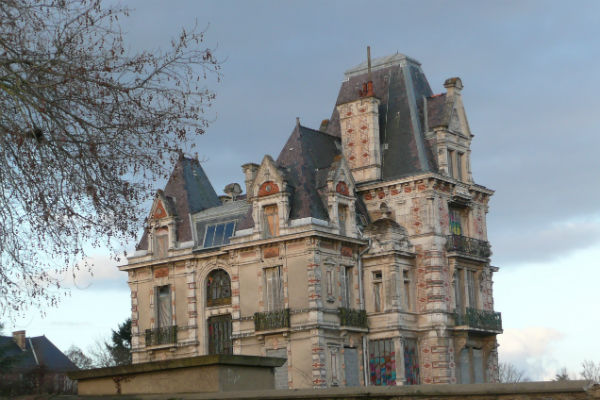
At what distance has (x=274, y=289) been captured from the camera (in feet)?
149

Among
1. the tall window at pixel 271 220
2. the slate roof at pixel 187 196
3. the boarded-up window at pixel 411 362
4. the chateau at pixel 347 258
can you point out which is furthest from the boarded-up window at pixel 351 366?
the slate roof at pixel 187 196

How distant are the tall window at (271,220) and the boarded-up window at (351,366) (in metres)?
5.86

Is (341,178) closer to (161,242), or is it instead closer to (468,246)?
(468,246)

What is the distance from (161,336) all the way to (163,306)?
152cm

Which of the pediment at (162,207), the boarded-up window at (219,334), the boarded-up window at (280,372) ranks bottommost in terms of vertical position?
the boarded-up window at (280,372)

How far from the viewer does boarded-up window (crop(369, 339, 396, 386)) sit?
148 ft

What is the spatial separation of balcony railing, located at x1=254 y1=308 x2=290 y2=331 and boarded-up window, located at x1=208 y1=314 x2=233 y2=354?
7.70 ft

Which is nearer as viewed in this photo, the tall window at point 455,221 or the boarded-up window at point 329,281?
the boarded-up window at point 329,281

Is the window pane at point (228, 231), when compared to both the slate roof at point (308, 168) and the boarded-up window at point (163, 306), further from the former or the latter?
the boarded-up window at point (163, 306)

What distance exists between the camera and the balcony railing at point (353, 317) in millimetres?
44969

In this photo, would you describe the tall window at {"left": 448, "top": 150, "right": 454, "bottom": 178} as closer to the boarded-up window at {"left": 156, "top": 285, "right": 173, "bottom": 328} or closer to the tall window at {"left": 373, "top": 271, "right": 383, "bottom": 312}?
the tall window at {"left": 373, "top": 271, "right": 383, "bottom": 312}

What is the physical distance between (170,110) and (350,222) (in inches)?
1125

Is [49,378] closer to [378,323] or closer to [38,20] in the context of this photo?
[378,323]

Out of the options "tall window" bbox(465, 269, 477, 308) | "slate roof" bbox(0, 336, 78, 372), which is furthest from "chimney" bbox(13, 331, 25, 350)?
"tall window" bbox(465, 269, 477, 308)
